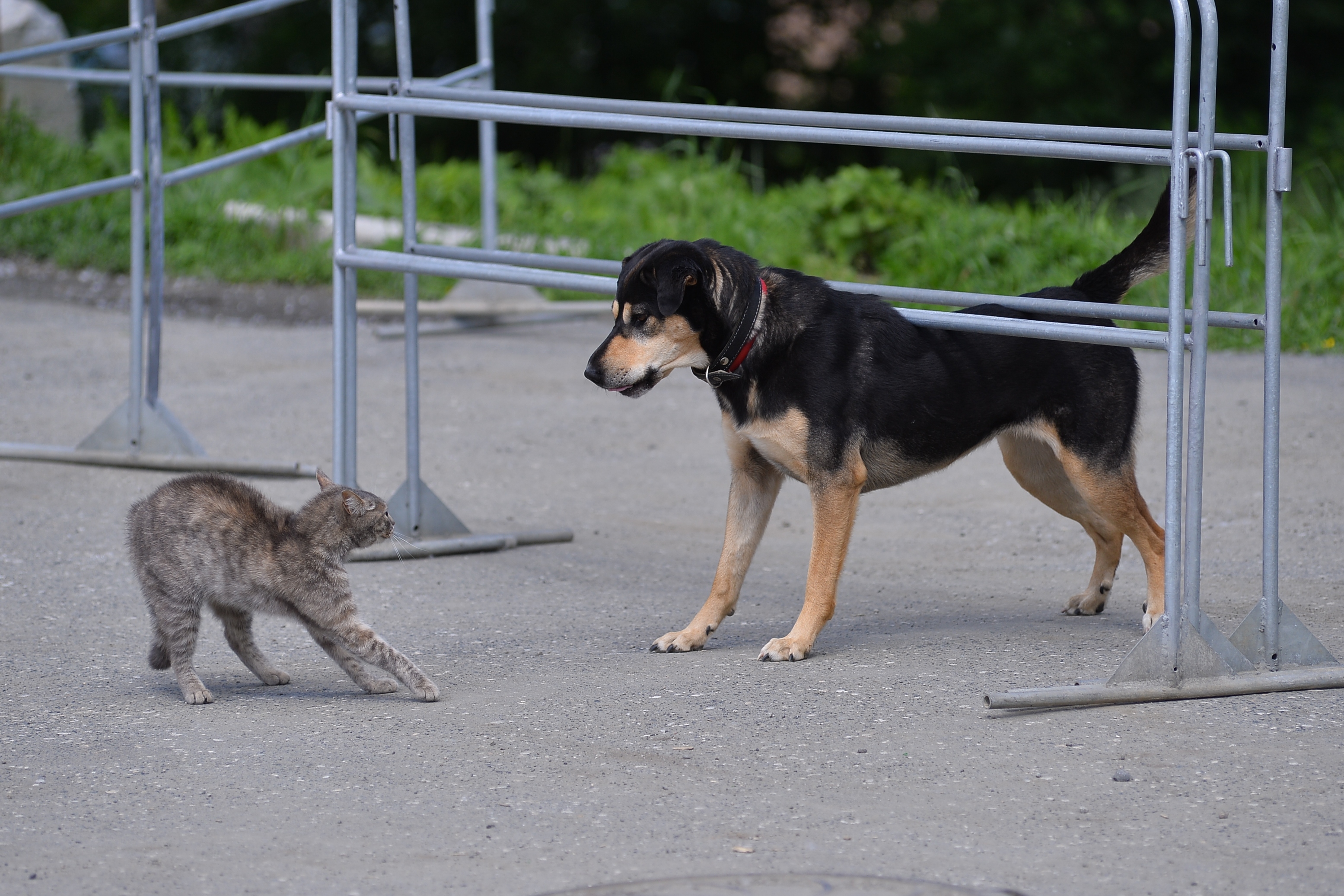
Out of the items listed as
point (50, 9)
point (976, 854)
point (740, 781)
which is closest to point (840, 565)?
point (740, 781)

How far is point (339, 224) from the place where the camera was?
5492mm

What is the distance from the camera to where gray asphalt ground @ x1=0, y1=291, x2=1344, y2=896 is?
3.15 metres

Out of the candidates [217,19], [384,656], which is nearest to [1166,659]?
[384,656]

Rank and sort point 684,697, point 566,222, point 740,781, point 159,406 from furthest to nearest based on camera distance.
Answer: point 566,222 → point 159,406 → point 684,697 → point 740,781

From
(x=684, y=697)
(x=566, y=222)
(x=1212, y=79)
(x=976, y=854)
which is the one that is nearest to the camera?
(x=976, y=854)

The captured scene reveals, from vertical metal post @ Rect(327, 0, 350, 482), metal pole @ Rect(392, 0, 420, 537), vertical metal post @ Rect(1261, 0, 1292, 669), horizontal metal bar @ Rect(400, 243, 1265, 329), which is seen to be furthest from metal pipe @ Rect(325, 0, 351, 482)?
vertical metal post @ Rect(1261, 0, 1292, 669)

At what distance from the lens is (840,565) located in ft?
15.3

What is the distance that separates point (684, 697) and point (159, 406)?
388 cm

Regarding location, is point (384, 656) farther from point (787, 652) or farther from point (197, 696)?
point (787, 652)

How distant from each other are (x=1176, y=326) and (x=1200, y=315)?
4.8 inches

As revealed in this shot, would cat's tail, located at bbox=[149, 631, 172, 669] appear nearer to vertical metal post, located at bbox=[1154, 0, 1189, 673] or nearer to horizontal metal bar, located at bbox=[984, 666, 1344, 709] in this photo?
horizontal metal bar, located at bbox=[984, 666, 1344, 709]

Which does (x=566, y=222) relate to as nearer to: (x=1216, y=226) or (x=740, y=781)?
(x=1216, y=226)

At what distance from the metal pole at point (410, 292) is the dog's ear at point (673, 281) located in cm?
168

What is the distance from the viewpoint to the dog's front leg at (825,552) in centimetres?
457
